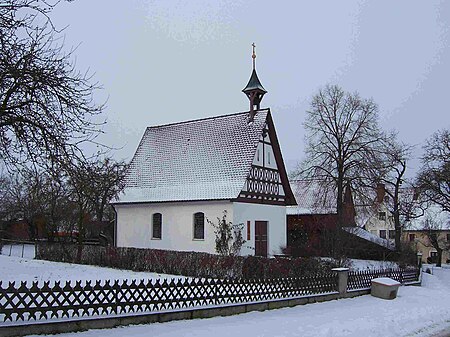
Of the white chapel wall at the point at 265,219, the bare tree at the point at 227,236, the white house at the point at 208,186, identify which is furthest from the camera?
the white house at the point at 208,186

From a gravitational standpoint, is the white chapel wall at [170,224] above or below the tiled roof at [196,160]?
below

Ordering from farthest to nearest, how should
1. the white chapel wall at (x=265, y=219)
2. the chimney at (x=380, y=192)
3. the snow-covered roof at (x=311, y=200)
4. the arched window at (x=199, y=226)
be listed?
the snow-covered roof at (x=311, y=200)
the chimney at (x=380, y=192)
the arched window at (x=199, y=226)
the white chapel wall at (x=265, y=219)

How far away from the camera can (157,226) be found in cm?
3244

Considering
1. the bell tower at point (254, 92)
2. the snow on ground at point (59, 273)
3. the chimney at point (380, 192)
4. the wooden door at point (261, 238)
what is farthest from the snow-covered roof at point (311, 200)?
the snow on ground at point (59, 273)

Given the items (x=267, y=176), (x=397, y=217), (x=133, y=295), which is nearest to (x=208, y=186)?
(x=267, y=176)

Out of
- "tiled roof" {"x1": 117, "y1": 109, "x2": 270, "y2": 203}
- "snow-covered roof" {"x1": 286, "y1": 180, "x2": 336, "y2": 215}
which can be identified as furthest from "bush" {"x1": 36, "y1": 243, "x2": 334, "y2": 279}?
"snow-covered roof" {"x1": 286, "y1": 180, "x2": 336, "y2": 215}

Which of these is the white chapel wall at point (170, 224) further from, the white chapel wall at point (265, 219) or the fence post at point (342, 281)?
the fence post at point (342, 281)

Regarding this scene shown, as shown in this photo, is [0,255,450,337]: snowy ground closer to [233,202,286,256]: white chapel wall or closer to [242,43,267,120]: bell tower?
[233,202,286,256]: white chapel wall

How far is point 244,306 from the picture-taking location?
13.4 metres

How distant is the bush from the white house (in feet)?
18.2

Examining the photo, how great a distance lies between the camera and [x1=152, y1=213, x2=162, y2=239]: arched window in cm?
3228

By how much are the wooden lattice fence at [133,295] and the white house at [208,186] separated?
13670mm

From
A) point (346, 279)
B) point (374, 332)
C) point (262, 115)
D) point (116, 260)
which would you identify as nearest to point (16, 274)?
point (116, 260)

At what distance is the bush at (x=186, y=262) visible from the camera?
1803 centimetres
